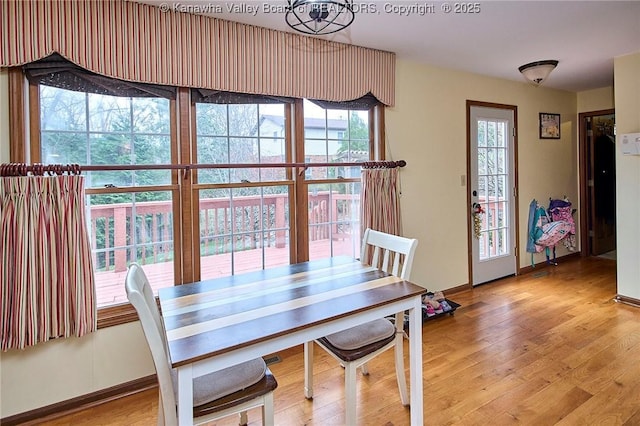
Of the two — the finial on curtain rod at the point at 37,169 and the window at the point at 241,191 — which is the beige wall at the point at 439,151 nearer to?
the window at the point at 241,191

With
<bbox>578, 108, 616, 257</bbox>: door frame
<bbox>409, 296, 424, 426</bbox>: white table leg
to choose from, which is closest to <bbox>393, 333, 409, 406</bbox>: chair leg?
<bbox>409, 296, 424, 426</bbox>: white table leg

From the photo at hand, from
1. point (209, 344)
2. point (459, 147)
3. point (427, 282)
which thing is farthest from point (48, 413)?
point (459, 147)

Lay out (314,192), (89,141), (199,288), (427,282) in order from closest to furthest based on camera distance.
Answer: (199,288) < (89,141) < (314,192) < (427,282)

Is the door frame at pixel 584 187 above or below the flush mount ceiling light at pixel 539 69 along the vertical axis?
below

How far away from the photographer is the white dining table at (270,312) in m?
1.26

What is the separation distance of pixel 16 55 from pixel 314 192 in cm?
196

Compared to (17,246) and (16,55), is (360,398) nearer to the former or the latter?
(17,246)

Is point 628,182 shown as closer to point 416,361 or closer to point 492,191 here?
point 492,191

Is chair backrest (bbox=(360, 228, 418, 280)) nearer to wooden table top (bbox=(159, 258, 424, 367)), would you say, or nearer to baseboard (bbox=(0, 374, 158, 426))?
wooden table top (bbox=(159, 258, 424, 367))

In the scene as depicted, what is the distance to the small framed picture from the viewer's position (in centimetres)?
454

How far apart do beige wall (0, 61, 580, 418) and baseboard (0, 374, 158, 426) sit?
31mm

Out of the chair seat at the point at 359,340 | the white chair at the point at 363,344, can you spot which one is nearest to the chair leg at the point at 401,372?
the white chair at the point at 363,344

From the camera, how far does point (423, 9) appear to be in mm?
2324

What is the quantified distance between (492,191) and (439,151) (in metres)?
1.01
